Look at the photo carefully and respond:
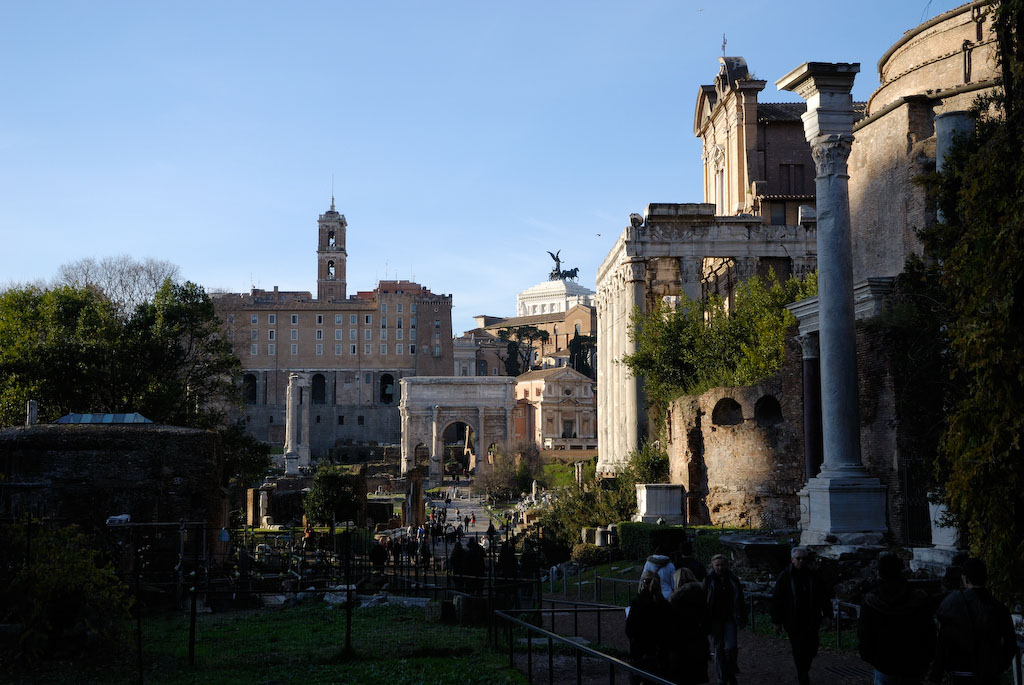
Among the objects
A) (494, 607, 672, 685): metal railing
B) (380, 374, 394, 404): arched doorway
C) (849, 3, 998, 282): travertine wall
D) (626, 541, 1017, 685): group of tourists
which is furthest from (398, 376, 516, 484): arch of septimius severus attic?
(626, 541, 1017, 685): group of tourists

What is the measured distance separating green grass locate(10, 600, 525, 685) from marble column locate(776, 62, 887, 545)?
473 centimetres

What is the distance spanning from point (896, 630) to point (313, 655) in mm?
6178

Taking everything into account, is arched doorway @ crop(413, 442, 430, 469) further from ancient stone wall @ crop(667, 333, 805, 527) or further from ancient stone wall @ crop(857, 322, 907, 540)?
ancient stone wall @ crop(857, 322, 907, 540)

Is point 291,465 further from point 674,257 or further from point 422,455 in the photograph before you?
point 674,257

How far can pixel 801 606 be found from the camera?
7504mm

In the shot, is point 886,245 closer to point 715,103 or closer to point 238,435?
point 238,435

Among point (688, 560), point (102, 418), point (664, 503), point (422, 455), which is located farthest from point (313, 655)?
point (422, 455)

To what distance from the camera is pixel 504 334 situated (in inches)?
4931

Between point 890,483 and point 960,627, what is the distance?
9252 millimetres

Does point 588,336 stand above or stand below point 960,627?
above

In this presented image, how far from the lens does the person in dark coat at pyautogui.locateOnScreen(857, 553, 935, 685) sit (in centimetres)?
605

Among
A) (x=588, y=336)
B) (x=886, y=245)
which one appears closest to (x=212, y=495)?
(x=886, y=245)

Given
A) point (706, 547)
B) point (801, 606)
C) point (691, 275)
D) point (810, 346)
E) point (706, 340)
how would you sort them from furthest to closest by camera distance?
point (691, 275) < point (706, 340) < point (810, 346) < point (706, 547) < point (801, 606)

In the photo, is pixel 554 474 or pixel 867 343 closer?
pixel 867 343
